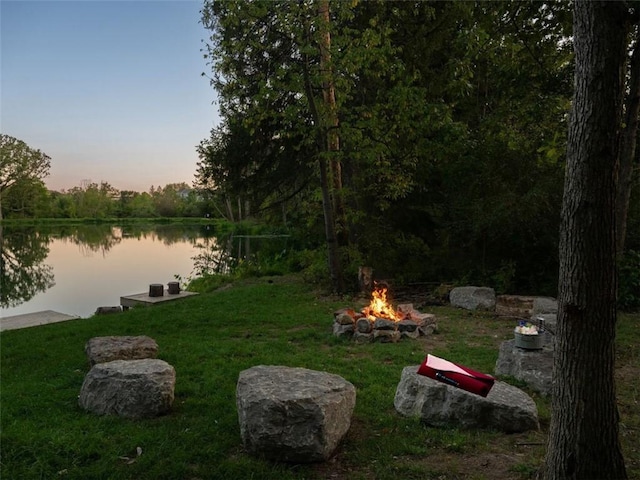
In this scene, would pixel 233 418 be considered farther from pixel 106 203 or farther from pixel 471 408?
pixel 106 203

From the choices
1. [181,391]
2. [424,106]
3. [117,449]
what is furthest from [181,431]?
[424,106]

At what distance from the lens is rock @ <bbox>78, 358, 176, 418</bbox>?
3.88 m

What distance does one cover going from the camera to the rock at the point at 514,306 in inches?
328

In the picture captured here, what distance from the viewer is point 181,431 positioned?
3.60 meters

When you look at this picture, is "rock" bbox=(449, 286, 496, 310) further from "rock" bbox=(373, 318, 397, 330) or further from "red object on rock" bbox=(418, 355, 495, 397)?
"red object on rock" bbox=(418, 355, 495, 397)

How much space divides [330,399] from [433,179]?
9.28 metres

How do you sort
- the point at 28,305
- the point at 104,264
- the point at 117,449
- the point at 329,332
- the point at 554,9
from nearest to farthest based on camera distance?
1. the point at 117,449
2. the point at 329,332
3. the point at 554,9
4. the point at 28,305
5. the point at 104,264

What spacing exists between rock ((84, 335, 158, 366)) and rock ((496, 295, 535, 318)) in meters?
6.34

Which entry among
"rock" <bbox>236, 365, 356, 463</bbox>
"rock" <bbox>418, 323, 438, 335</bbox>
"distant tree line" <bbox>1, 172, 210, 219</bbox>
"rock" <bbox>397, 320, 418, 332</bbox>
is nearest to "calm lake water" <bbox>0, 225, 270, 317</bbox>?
"rock" <bbox>397, 320, 418, 332</bbox>

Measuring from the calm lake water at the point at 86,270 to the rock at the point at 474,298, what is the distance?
1021cm

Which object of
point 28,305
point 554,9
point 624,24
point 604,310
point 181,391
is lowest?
point 28,305

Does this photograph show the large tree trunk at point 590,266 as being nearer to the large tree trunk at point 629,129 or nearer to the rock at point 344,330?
the rock at point 344,330

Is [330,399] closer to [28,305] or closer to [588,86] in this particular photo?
[588,86]

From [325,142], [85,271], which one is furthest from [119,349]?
[85,271]
